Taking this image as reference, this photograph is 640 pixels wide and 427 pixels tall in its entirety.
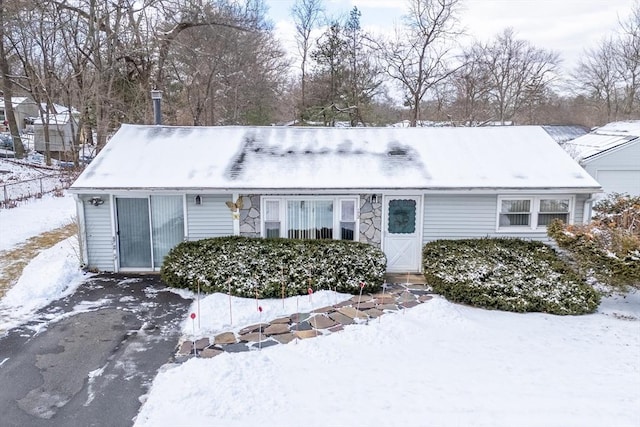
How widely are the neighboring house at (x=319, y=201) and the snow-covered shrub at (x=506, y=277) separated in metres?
0.61

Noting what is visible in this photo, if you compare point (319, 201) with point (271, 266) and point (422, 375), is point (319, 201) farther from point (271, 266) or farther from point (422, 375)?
point (422, 375)

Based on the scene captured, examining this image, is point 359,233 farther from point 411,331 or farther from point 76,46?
point 76,46

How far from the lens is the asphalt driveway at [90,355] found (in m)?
5.34

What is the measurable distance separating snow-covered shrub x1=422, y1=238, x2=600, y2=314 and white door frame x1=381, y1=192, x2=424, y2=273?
38 centimetres

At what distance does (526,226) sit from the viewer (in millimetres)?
10242

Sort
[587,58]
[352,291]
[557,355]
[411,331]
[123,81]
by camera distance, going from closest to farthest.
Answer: [557,355] < [411,331] < [352,291] < [123,81] < [587,58]

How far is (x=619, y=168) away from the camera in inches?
679

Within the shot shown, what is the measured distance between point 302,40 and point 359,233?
22770 millimetres

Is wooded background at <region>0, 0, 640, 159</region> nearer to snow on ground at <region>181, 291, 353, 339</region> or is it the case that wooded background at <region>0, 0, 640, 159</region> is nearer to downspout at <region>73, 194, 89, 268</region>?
downspout at <region>73, 194, 89, 268</region>

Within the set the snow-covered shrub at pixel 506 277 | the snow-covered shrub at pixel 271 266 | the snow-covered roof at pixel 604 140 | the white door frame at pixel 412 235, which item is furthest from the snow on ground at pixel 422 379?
the snow-covered roof at pixel 604 140

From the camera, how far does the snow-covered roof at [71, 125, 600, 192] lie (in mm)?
9820

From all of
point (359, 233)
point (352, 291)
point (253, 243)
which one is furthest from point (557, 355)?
point (253, 243)

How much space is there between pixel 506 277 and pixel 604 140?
1345 cm

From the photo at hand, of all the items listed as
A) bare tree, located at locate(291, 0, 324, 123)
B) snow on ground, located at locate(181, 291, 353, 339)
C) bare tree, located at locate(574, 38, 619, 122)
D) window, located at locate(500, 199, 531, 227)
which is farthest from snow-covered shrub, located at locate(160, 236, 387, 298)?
bare tree, located at locate(574, 38, 619, 122)
